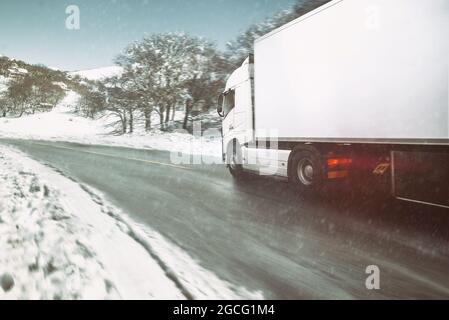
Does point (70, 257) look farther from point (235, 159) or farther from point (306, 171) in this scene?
point (235, 159)

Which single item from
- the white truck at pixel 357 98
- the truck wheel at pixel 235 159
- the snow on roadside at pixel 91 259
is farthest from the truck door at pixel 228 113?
the snow on roadside at pixel 91 259

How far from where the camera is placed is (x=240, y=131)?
9977mm

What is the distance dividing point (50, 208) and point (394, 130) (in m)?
5.58

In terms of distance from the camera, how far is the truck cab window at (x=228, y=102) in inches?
414

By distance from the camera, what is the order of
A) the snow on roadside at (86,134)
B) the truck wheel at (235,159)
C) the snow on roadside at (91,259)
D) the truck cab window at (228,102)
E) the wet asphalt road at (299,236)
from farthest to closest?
the snow on roadside at (86,134), the truck cab window at (228,102), the truck wheel at (235,159), the wet asphalt road at (299,236), the snow on roadside at (91,259)

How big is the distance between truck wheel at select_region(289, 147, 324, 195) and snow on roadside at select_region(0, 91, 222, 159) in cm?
878

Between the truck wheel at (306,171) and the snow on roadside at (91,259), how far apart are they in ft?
12.2

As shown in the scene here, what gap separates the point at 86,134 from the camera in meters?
39.1

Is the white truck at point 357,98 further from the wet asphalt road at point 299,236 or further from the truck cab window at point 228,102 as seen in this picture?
the truck cab window at point 228,102

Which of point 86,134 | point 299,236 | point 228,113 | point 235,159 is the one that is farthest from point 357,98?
point 86,134

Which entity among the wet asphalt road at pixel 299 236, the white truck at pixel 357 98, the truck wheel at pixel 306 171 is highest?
the white truck at pixel 357 98

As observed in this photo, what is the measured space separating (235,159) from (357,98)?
186 inches
